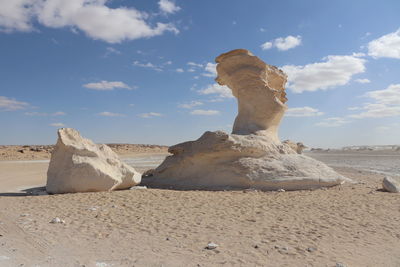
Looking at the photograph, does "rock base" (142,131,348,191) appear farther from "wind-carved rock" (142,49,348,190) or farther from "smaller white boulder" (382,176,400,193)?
"smaller white boulder" (382,176,400,193)

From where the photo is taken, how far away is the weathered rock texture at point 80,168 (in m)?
9.14

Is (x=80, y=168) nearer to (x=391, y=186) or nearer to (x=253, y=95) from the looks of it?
(x=253, y=95)

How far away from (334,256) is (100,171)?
21.7 feet

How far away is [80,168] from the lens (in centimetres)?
912

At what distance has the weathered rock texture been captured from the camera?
914 centimetres

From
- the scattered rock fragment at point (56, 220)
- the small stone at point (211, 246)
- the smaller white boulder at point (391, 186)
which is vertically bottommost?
the small stone at point (211, 246)

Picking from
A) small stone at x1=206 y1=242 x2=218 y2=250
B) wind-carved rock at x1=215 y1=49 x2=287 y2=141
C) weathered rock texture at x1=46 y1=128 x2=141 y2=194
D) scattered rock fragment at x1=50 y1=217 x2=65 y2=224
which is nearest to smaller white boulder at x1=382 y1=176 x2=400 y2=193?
wind-carved rock at x1=215 y1=49 x2=287 y2=141

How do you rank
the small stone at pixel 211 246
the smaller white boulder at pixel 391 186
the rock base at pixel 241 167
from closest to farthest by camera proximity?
the small stone at pixel 211 246 < the smaller white boulder at pixel 391 186 < the rock base at pixel 241 167

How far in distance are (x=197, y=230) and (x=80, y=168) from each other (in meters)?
4.80

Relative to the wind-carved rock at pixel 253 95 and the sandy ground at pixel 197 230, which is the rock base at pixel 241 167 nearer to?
the wind-carved rock at pixel 253 95

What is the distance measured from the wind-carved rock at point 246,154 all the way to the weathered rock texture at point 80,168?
2079 millimetres

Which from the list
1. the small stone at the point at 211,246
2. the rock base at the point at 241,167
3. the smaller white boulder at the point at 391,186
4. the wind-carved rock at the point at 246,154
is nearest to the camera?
the small stone at the point at 211,246

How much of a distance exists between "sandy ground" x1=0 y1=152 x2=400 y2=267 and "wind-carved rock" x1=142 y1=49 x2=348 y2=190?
1757mm

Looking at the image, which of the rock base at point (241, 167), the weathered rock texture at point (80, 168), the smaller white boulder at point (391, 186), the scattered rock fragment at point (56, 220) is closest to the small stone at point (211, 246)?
the scattered rock fragment at point (56, 220)
